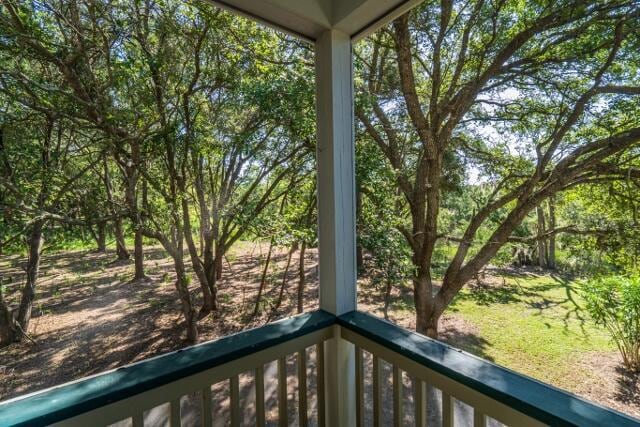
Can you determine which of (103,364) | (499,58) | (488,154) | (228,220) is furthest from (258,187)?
(499,58)

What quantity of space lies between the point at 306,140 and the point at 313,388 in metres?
1.16

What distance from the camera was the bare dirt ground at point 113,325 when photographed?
2.60ft

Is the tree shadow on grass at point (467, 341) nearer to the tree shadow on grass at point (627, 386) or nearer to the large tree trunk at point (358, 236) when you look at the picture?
the tree shadow on grass at point (627, 386)

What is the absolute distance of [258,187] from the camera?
146cm

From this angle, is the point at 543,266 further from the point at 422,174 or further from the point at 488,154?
the point at 422,174

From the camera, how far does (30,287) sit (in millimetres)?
909

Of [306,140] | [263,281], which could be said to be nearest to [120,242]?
[263,281]

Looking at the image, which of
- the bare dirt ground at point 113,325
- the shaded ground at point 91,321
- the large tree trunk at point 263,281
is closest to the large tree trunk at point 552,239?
the bare dirt ground at point 113,325

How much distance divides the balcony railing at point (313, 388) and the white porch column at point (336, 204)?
0.05 meters

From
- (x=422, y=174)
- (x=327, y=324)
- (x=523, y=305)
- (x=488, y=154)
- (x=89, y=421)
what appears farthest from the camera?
(x=422, y=174)

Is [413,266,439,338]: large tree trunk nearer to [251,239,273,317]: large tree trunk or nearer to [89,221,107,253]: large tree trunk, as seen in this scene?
[251,239,273,317]: large tree trunk

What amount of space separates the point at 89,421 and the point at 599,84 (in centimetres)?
165

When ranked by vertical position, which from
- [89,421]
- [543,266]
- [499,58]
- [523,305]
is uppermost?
[499,58]

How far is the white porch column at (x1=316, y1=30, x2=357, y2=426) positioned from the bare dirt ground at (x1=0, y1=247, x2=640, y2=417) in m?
0.32
